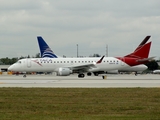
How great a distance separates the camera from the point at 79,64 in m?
63.8

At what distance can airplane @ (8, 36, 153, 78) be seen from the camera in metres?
60.8

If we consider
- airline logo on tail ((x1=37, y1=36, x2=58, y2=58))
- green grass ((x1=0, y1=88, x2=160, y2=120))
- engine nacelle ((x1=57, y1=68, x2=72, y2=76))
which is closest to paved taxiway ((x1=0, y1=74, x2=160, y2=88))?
Answer: green grass ((x1=0, y1=88, x2=160, y2=120))

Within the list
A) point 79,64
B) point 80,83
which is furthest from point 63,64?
point 80,83

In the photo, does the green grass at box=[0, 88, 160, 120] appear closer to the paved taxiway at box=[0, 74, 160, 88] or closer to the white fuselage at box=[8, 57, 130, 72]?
the paved taxiway at box=[0, 74, 160, 88]

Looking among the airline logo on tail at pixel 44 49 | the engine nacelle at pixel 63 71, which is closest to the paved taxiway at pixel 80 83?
the engine nacelle at pixel 63 71

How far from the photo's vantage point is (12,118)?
13867mm

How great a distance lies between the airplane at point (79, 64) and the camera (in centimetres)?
6078

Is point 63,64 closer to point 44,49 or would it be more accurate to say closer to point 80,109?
point 44,49

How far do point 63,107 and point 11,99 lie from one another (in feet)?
14.2

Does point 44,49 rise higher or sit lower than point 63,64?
higher

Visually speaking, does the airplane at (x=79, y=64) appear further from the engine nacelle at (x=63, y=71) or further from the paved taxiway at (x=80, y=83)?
the paved taxiway at (x=80, y=83)

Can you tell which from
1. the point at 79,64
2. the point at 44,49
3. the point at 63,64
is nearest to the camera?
the point at 63,64

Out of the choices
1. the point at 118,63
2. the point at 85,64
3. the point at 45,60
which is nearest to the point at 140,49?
the point at 118,63

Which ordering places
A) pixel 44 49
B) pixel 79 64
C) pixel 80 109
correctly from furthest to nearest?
pixel 44 49 < pixel 79 64 < pixel 80 109
